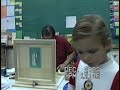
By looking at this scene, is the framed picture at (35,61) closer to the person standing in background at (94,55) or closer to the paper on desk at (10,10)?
the person standing in background at (94,55)

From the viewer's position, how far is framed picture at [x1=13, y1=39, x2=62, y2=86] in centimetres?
166

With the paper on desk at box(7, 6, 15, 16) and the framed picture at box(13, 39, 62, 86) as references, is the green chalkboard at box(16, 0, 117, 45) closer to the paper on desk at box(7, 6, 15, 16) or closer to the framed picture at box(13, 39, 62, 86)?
the paper on desk at box(7, 6, 15, 16)

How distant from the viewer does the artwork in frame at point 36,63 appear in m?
1.67

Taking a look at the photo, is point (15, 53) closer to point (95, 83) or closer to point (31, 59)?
point (31, 59)

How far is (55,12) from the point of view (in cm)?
433

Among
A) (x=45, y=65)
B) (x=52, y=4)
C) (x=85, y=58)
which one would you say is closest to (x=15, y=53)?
(x=45, y=65)

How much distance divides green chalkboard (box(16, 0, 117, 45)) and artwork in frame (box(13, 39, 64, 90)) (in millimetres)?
2634

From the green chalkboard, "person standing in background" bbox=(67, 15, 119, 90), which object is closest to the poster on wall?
the green chalkboard

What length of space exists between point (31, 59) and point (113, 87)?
2.74 ft

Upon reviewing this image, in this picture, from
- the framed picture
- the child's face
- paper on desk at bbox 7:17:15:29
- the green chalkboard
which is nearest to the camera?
the child's face

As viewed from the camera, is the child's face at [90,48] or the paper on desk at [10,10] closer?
the child's face at [90,48]

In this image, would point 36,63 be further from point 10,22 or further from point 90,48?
point 10,22

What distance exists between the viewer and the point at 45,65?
66.4 inches

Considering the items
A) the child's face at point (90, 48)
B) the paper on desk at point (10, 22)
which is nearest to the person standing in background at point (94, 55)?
the child's face at point (90, 48)
